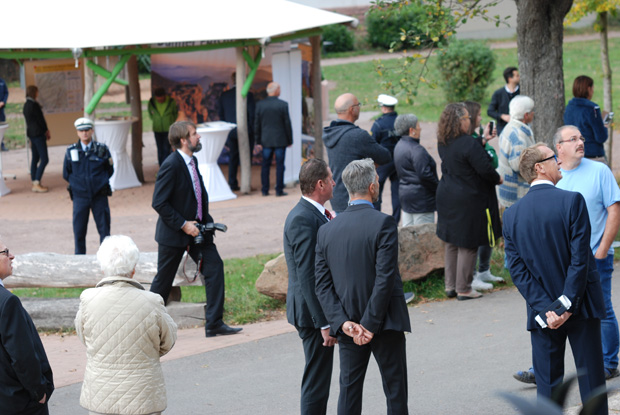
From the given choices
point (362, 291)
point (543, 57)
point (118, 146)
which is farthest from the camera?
point (118, 146)

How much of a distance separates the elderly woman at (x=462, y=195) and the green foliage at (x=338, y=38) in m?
35.7

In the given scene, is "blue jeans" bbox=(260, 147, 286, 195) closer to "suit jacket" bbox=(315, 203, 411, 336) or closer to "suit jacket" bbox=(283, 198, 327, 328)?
"suit jacket" bbox=(283, 198, 327, 328)

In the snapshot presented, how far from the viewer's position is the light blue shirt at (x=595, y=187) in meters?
5.54

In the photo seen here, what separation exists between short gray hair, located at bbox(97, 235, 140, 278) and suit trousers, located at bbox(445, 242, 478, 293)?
4321mm

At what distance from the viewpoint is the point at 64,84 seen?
18.9m

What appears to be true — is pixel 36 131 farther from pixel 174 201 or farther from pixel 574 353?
pixel 574 353

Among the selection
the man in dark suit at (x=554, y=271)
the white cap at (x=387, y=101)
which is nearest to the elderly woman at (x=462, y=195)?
the man in dark suit at (x=554, y=271)

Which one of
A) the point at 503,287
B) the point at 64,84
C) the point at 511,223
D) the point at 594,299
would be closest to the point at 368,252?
the point at 511,223

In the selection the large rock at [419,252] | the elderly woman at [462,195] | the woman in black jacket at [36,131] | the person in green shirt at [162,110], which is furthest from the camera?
the person in green shirt at [162,110]

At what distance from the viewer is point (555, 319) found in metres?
4.69

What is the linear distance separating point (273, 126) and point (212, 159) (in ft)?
4.52

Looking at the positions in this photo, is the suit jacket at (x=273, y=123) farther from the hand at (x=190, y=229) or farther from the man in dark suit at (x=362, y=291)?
the man in dark suit at (x=362, y=291)

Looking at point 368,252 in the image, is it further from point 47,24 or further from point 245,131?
point 47,24

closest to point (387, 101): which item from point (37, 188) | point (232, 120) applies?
point (232, 120)
